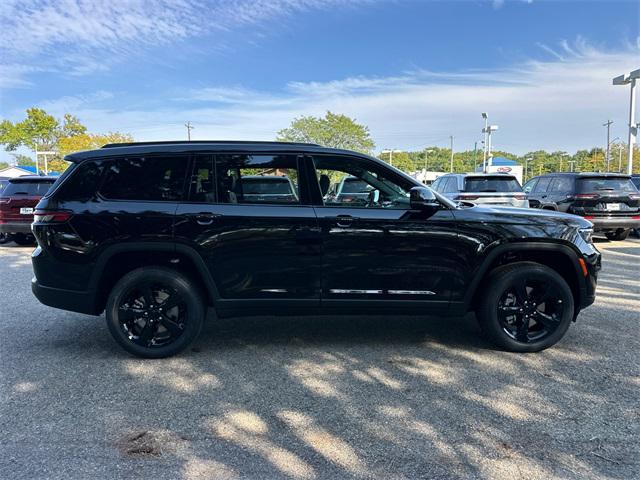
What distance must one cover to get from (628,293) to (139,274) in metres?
6.15

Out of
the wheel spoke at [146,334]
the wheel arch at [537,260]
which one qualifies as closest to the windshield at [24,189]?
the wheel spoke at [146,334]

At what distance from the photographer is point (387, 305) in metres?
4.16

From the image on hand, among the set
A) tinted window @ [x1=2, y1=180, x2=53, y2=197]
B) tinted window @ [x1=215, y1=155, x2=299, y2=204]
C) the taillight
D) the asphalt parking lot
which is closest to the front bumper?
the asphalt parking lot

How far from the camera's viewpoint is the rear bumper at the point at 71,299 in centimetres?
411

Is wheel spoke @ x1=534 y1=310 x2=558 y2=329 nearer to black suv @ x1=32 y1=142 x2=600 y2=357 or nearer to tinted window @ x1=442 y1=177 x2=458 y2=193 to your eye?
black suv @ x1=32 y1=142 x2=600 y2=357

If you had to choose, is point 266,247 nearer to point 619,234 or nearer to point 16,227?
point 16,227

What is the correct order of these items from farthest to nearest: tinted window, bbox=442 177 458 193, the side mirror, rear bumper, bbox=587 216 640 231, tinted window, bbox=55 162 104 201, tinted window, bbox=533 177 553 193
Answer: tinted window, bbox=533 177 553 193 → tinted window, bbox=442 177 458 193 → rear bumper, bbox=587 216 640 231 → tinted window, bbox=55 162 104 201 → the side mirror

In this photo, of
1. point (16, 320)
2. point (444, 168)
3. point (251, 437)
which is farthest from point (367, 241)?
point (444, 168)

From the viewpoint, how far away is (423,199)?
3973 millimetres

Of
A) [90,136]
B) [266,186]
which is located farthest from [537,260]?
[90,136]

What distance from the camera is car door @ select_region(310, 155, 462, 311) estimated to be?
13.3 ft

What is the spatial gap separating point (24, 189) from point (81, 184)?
27.6ft

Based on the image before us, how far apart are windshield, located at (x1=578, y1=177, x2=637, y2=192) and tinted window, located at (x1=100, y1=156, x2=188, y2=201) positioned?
1009 centimetres

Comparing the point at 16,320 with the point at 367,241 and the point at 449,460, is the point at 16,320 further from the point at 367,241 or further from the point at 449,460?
the point at 449,460
